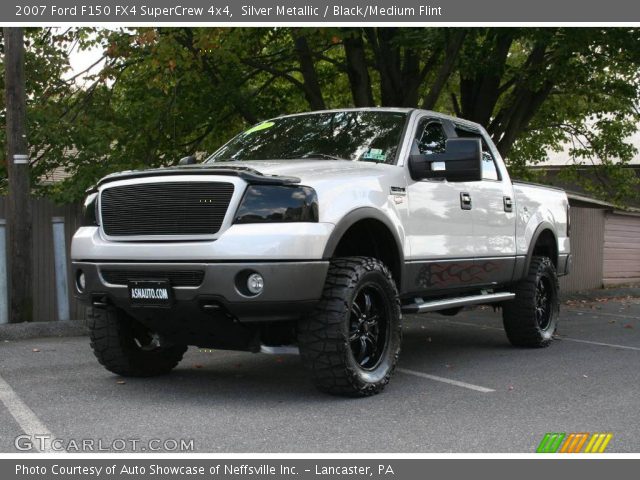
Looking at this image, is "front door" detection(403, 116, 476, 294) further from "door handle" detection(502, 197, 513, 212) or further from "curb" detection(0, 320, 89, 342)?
"curb" detection(0, 320, 89, 342)

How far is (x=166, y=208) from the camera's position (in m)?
5.68

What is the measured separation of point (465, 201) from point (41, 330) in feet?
16.5

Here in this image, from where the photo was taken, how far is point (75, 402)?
5824mm

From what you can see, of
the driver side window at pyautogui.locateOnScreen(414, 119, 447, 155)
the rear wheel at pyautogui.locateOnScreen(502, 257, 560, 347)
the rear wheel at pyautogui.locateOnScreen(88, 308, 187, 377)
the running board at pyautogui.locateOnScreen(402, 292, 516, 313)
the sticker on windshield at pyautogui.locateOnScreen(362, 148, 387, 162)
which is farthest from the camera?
the rear wheel at pyautogui.locateOnScreen(502, 257, 560, 347)

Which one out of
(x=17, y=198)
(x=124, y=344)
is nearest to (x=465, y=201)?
(x=124, y=344)

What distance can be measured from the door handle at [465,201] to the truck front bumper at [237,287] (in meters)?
2.19

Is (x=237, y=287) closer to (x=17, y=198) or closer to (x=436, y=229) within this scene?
(x=436, y=229)

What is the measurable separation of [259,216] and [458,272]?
8.13 feet

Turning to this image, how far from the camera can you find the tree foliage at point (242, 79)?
11.9 meters

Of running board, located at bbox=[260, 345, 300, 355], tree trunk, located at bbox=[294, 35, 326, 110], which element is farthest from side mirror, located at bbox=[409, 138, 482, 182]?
tree trunk, located at bbox=[294, 35, 326, 110]

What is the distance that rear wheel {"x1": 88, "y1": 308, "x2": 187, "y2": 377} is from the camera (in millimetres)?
6371

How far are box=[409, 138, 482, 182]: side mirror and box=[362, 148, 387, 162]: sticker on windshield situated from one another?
8.7 inches

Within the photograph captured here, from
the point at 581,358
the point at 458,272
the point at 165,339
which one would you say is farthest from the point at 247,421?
the point at 581,358

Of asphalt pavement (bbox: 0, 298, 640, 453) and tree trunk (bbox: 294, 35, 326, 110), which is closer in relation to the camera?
asphalt pavement (bbox: 0, 298, 640, 453)
